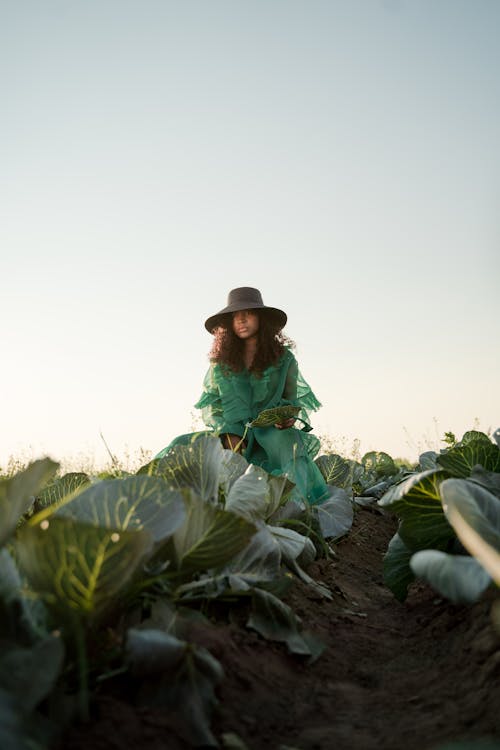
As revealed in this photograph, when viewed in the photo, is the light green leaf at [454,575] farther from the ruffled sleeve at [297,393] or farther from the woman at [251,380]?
the ruffled sleeve at [297,393]

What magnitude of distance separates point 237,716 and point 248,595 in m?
0.42

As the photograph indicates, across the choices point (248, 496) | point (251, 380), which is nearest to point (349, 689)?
point (248, 496)

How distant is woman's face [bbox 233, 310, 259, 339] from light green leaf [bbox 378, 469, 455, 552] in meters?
2.63

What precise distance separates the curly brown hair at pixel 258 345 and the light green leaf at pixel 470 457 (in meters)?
2.39

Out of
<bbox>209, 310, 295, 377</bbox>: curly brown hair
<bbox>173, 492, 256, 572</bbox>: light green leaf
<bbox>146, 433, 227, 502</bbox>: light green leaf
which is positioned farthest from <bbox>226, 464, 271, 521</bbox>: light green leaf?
<bbox>209, 310, 295, 377</bbox>: curly brown hair

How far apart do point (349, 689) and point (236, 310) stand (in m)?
3.10

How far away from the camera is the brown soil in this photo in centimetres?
113

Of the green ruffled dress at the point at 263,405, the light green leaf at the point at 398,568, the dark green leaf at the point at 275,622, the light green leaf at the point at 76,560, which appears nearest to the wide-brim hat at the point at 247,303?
the green ruffled dress at the point at 263,405

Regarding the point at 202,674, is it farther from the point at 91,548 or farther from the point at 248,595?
the point at 248,595

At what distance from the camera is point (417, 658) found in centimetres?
178

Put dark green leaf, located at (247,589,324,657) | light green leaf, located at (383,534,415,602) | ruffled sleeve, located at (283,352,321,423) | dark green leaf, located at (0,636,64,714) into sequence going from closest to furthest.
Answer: dark green leaf, located at (0,636,64,714)
dark green leaf, located at (247,589,324,657)
light green leaf, located at (383,534,415,602)
ruffled sleeve, located at (283,352,321,423)

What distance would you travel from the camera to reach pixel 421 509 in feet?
6.07

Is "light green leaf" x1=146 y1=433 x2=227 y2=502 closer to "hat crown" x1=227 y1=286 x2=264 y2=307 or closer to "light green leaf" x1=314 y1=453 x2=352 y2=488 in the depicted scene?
"light green leaf" x1=314 y1=453 x2=352 y2=488

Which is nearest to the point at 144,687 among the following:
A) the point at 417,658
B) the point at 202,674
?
the point at 202,674
